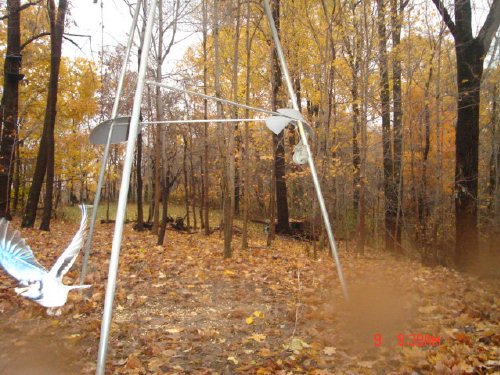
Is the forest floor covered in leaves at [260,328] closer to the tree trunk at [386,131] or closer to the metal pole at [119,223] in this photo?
the metal pole at [119,223]

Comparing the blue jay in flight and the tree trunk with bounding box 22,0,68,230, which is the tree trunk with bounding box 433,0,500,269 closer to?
the blue jay in flight

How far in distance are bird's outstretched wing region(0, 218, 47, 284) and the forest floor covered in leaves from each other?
0.73 m

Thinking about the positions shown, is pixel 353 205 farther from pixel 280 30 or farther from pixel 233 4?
pixel 233 4

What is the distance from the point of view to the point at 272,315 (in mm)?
4164

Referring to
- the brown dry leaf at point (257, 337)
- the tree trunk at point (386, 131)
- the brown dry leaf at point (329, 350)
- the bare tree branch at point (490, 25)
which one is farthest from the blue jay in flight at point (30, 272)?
the tree trunk at point (386, 131)

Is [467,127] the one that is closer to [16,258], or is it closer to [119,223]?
[119,223]

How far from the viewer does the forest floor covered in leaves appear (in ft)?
9.55

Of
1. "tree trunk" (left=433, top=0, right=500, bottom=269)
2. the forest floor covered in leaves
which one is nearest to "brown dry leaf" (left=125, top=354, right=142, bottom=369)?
the forest floor covered in leaves

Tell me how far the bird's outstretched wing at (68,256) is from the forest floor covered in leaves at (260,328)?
2.48ft

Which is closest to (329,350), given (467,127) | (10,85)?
(467,127)

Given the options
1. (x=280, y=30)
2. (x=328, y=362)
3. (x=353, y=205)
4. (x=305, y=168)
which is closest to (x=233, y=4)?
(x=280, y=30)

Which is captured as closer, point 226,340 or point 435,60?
point 226,340

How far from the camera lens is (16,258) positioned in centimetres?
276

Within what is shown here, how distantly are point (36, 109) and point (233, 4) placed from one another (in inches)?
441
